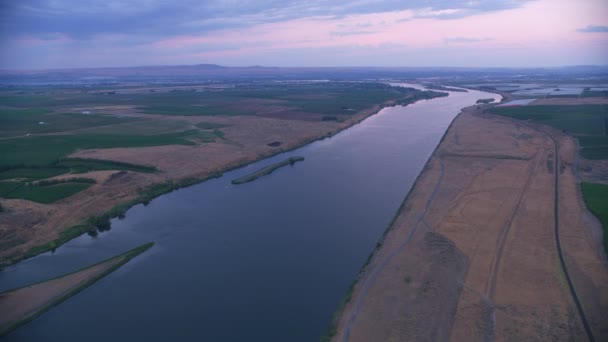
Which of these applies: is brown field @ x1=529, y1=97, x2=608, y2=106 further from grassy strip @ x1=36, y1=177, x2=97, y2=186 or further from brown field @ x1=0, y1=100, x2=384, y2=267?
grassy strip @ x1=36, y1=177, x2=97, y2=186

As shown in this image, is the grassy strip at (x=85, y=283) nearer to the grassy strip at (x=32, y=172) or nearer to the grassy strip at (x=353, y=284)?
the grassy strip at (x=353, y=284)

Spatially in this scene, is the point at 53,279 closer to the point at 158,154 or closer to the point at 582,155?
the point at 158,154

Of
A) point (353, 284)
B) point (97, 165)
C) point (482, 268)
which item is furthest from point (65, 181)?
point (482, 268)

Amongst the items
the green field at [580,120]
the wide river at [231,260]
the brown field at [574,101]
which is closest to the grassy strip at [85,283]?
the wide river at [231,260]

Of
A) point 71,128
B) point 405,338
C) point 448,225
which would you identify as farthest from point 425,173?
point 71,128

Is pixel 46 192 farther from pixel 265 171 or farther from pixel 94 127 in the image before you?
pixel 94 127
